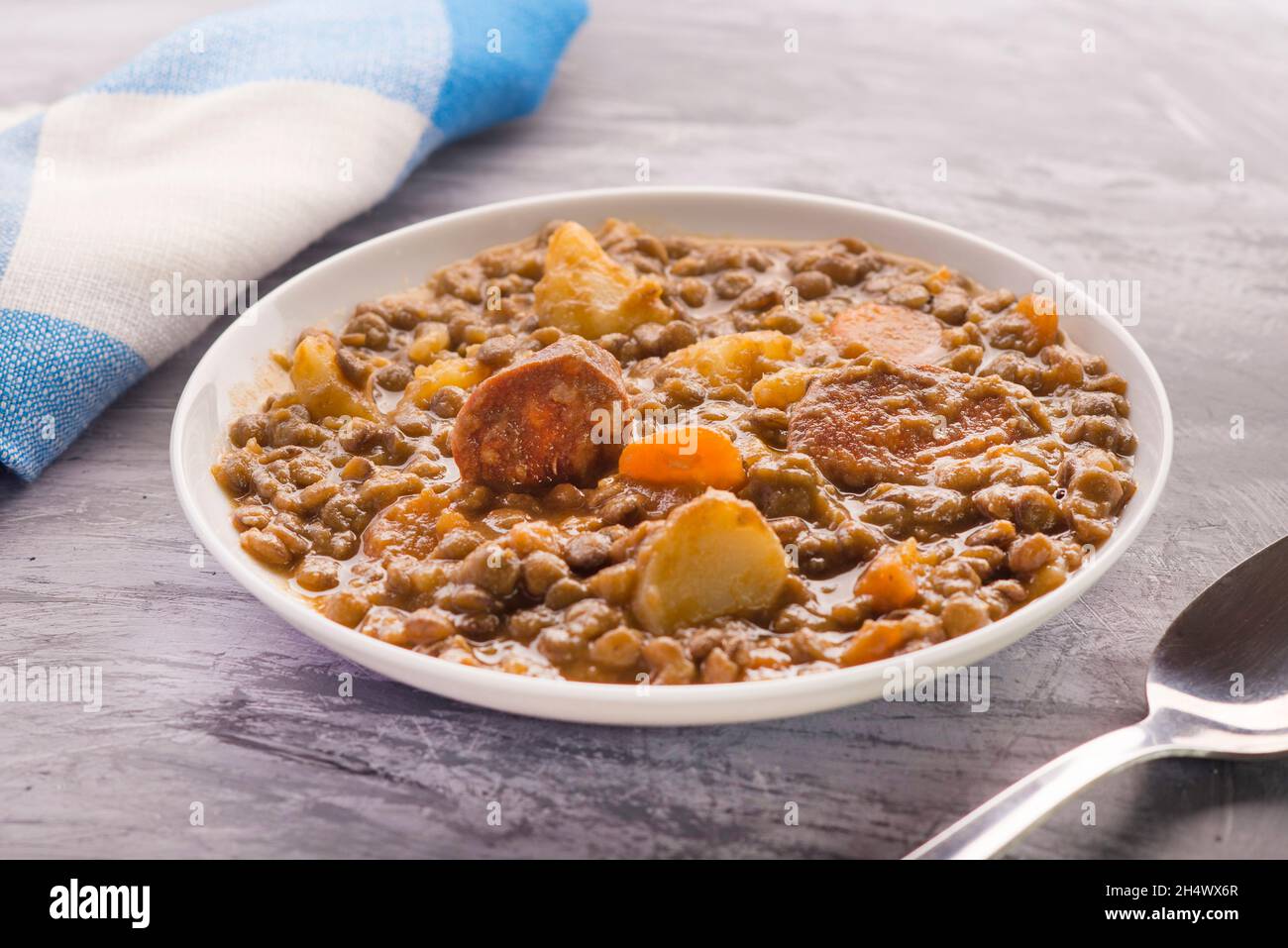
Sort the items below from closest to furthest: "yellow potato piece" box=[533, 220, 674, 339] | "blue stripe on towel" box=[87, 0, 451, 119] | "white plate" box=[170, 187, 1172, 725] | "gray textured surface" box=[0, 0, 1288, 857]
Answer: "white plate" box=[170, 187, 1172, 725], "gray textured surface" box=[0, 0, 1288, 857], "yellow potato piece" box=[533, 220, 674, 339], "blue stripe on towel" box=[87, 0, 451, 119]

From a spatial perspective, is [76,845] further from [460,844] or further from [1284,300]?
[1284,300]

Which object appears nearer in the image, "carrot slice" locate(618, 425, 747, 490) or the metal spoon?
the metal spoon

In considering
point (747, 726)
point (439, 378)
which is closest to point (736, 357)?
point (439, 378)

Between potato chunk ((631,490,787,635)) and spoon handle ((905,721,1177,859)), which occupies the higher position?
potato chunk ((631,490,787,635))

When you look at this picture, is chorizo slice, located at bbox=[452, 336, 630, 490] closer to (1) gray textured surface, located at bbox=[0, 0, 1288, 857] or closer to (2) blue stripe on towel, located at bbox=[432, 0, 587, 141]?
(1) gray textured surface, located at bbox=[0, 0, 1288, 857]

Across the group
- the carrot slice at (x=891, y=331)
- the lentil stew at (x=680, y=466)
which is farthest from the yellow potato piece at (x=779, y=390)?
the carrot slice at (x=891, y=331)

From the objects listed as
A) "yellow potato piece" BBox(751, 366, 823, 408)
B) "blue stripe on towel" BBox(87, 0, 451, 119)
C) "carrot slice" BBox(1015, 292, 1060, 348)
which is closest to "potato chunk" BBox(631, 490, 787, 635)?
"yellow potato piece" BBox(751, 366, 823, 408)

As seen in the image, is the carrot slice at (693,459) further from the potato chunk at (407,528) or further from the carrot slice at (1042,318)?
the carrot slice at (1042,318)

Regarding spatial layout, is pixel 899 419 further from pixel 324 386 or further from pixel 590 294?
pixel 324 386
